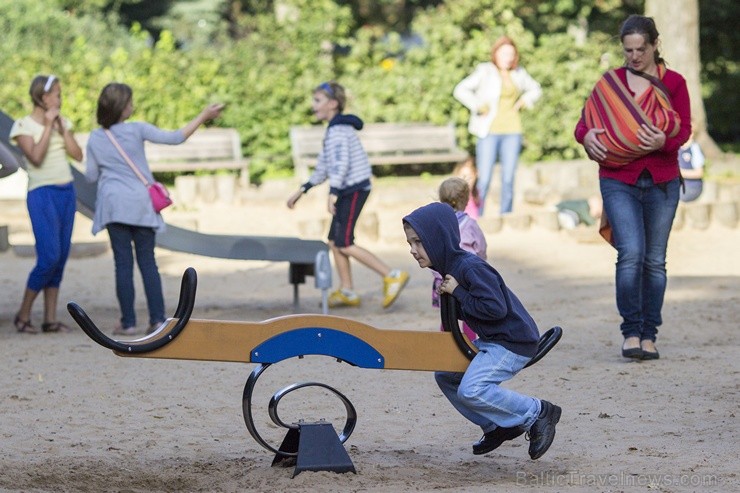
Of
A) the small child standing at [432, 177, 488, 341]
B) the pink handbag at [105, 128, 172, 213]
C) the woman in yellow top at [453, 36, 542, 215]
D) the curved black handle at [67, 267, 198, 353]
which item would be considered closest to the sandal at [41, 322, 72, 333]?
the pink handbag at [105, 128, 172, 213]

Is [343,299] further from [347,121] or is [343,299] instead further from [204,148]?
[204,148]

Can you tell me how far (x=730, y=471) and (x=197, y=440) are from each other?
2154 mm

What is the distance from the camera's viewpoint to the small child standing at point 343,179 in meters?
9.25

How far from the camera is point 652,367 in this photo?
23.0 ft

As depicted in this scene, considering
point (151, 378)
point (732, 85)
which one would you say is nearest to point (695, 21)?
point (732, 85)

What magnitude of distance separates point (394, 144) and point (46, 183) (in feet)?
29.7

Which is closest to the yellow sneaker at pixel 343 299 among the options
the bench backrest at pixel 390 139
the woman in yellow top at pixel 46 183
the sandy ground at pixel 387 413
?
the sandy ground at pixel 387 413

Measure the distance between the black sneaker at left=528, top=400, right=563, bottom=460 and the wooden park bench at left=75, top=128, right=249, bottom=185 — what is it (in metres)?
11.7

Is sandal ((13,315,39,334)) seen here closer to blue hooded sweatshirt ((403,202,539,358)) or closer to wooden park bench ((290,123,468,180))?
blue hooded sweatshirt ((403,202,539,358))

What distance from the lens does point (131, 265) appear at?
27.5 ft

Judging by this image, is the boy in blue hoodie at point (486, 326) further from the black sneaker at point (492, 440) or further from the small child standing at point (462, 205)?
the small child standing at point (462, 205)

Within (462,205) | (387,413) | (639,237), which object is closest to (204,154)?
(462,205)

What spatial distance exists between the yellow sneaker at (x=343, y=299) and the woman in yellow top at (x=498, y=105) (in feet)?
12.7

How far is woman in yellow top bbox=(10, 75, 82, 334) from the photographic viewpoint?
8367 mm
